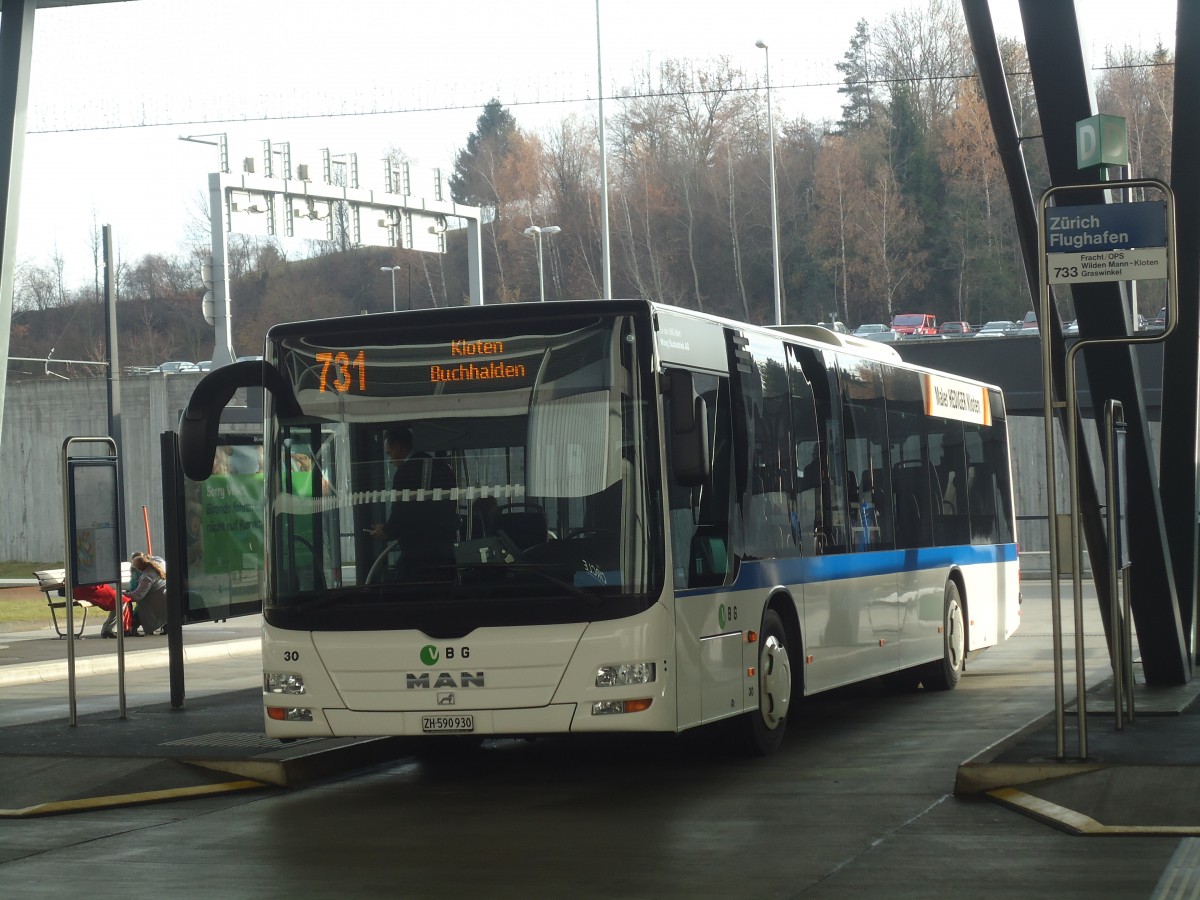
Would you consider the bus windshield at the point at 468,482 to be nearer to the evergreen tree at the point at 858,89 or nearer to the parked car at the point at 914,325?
the parked car at the point at 914,325

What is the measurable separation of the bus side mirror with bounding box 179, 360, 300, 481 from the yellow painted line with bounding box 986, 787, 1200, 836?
4462 millimetres

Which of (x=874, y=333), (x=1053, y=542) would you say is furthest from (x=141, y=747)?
(x=874, y=333)

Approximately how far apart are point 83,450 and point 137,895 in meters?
43.5

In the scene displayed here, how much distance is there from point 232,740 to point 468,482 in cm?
336

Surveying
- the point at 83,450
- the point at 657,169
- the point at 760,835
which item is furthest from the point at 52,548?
the point at 760,835

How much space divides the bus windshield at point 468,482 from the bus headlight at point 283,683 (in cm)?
30

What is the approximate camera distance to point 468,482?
378 inches

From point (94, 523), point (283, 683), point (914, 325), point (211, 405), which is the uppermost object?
point (914, 325)

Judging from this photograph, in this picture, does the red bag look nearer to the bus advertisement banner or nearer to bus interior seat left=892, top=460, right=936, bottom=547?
the bus advertisement banner

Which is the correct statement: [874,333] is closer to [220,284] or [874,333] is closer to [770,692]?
[220,284]

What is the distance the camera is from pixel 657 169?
85.3 meters

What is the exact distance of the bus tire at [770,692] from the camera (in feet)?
36.2

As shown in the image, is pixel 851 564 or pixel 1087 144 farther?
pixel 851 564

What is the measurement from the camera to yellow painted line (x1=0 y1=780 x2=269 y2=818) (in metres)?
9.76
